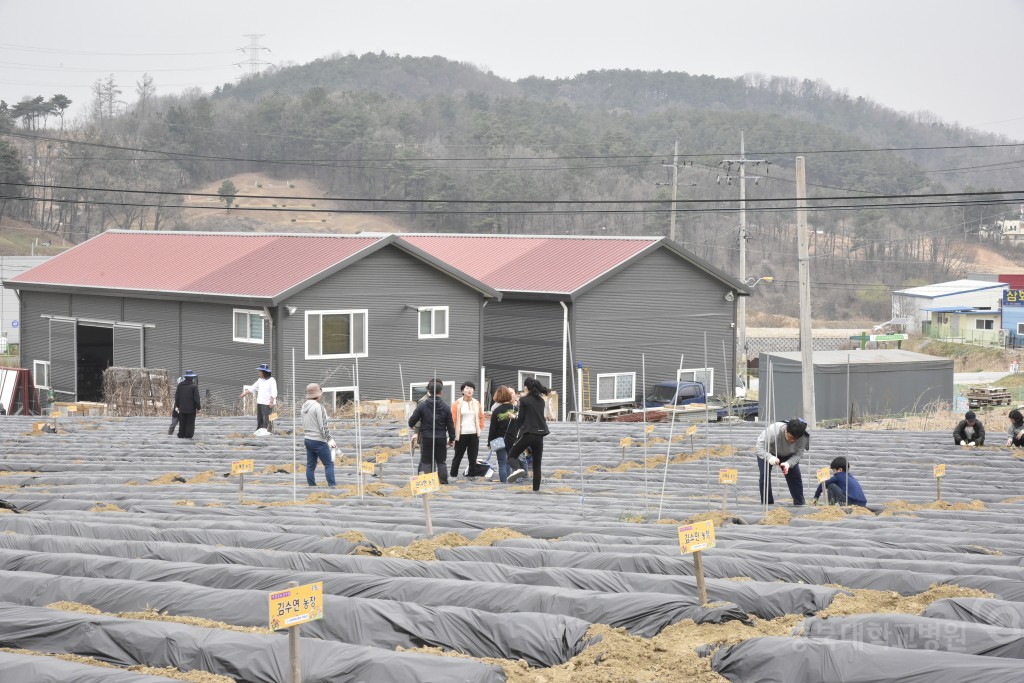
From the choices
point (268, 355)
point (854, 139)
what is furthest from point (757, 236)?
point (268, 355)

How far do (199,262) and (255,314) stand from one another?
452 cm

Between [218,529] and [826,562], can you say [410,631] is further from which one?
[218,529]

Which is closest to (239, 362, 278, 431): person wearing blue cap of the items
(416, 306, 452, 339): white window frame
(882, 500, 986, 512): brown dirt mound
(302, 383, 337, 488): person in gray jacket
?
(302, 383, 337, 488): person in gray jacket

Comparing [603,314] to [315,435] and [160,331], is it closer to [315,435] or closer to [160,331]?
[160,331]

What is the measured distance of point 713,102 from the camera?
17338cm

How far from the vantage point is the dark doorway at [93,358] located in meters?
32.1

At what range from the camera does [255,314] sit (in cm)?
2723

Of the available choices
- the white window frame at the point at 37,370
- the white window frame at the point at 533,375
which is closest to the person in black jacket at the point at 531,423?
the white window frame at the point at 533,375

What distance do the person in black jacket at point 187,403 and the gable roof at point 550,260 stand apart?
1452 centimetres

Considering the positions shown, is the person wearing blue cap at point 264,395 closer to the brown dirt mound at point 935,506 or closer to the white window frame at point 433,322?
the brown dirt mound at point 935,506

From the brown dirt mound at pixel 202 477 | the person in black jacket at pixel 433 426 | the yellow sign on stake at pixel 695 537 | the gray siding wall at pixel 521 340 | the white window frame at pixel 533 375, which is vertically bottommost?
the brown dirt mound at pixel 202 477

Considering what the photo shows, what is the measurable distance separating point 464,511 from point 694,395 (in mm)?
20809


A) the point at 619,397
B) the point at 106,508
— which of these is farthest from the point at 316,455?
the point at 619,397

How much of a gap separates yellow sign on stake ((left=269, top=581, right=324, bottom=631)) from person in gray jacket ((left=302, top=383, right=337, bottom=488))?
7462 millimetres
